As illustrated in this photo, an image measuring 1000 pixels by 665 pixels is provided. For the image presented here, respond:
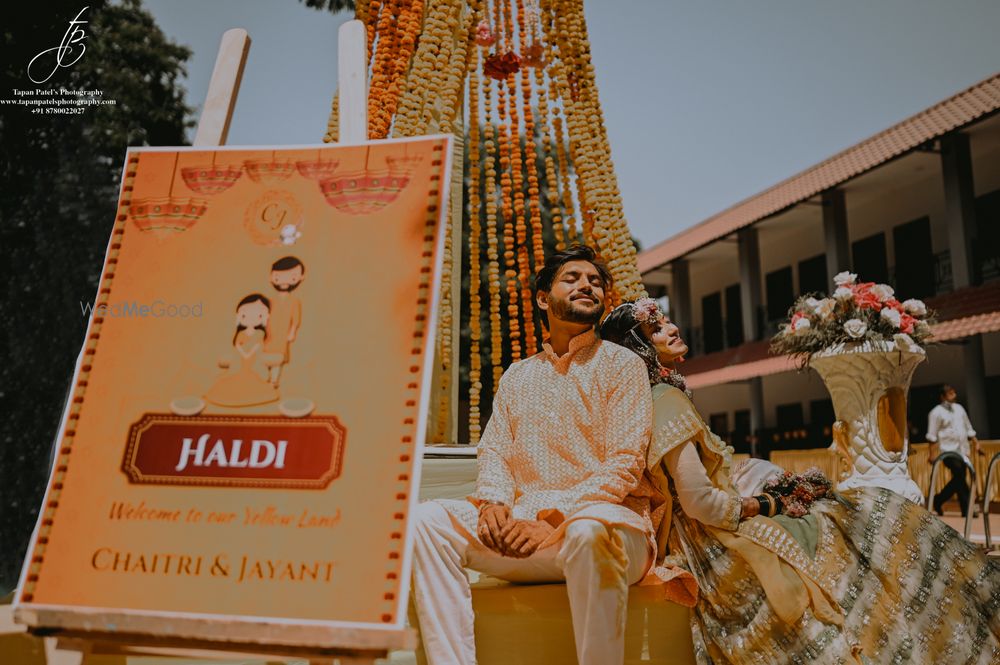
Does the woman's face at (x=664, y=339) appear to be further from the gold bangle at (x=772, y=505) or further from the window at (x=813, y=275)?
the window at (x=813, y=275)

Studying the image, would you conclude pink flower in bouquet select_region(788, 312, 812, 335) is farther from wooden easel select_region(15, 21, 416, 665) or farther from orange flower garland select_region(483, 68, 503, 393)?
wooden easel select_region(15, 21, 416, 665)

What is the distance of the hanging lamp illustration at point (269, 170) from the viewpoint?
1713 millimetres

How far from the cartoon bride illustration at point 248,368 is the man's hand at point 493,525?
719 mm

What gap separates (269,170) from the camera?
5.65ft

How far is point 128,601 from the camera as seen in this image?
1396mm

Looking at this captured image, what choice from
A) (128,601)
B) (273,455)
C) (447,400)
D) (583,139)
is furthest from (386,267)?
(583,139)

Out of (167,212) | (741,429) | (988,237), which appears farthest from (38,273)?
(741,429)

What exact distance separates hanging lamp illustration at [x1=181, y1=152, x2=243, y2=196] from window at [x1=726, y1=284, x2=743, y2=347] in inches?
561

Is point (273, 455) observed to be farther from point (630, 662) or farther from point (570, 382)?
point (630, 662)

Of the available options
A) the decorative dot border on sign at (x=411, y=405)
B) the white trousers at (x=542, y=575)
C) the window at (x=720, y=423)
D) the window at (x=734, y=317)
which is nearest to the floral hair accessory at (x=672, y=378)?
the white trousers at (x=542, y=575)

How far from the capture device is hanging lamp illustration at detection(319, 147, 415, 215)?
1.64m

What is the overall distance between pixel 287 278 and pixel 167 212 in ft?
1.17

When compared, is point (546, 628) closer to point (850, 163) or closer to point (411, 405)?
point (411, 405)

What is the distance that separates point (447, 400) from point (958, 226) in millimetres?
9010
